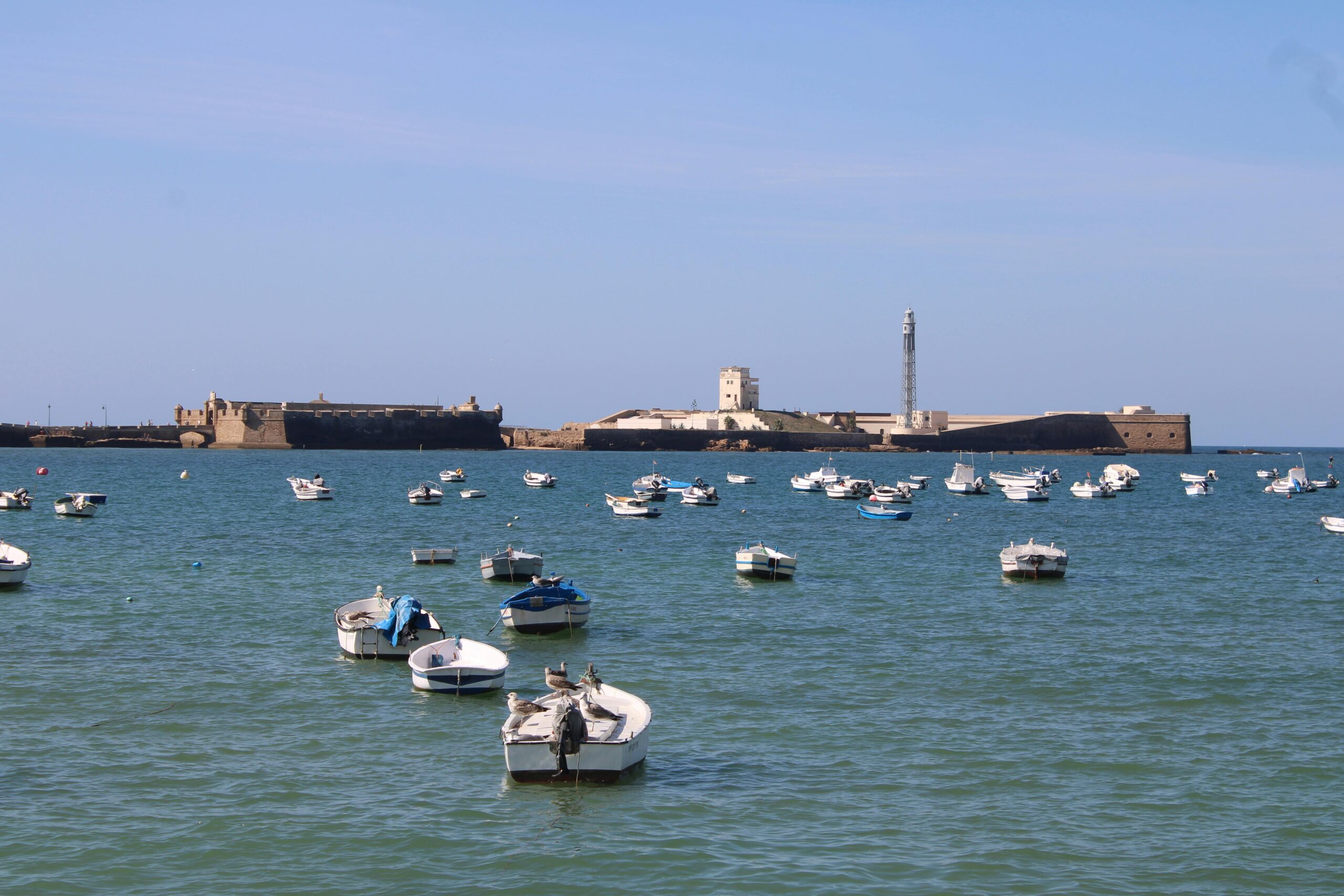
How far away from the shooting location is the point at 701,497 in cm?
8000

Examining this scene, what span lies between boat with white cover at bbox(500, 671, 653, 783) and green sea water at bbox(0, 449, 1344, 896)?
0.30 metres

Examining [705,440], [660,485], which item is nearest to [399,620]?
[660,485]

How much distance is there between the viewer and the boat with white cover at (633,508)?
6812 cm

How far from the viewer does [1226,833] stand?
653 inches

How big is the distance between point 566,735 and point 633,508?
50.7 metres

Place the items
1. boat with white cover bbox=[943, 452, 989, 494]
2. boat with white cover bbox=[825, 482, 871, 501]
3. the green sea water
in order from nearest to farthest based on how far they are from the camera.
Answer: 1. the green sea water
2. boat with white cover bbox=[825, 482, 871, 501]
3. boat with white cover bbox=[943, 452, 989, 494]

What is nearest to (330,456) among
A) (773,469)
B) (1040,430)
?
(773,469)

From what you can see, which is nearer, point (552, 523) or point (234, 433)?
point (552, 523)

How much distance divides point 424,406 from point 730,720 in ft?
582

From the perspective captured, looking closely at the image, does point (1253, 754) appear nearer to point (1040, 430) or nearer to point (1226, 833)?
point (1226, 833)

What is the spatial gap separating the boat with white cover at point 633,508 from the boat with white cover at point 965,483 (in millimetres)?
34276

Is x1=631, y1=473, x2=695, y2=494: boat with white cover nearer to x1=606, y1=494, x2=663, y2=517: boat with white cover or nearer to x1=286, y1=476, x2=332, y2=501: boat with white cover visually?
x1=606, y1=494, x2=663, y2=517: boat with white cover

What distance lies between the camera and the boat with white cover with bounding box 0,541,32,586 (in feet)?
120

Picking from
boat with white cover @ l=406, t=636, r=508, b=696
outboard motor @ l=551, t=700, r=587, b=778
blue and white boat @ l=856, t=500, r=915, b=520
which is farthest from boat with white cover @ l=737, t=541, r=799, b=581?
blue and white boat @ l=856, t=500, r=915, b=520
